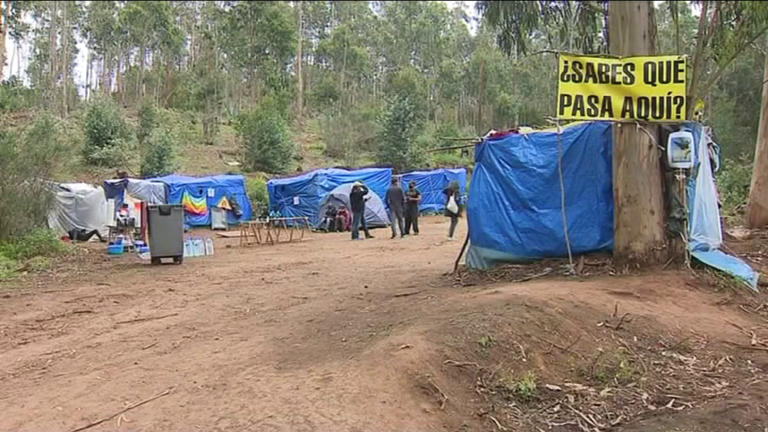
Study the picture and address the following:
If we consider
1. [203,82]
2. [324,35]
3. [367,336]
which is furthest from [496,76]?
[367,336]

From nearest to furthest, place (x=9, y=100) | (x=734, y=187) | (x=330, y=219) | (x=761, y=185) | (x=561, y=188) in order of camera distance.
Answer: (x=561, y=188) → (x=761, y=185) → (x=734, y=187) → (x=330, y=219) → (x=9, y=100)

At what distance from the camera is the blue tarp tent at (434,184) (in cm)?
2844

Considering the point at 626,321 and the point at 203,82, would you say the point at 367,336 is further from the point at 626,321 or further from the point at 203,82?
the point at 203,82

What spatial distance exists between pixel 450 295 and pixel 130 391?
3.98m

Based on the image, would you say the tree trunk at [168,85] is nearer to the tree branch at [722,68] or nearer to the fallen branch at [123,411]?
the tree branch at [722,68]

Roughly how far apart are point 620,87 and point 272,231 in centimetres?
1558

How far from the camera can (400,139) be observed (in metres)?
35.6

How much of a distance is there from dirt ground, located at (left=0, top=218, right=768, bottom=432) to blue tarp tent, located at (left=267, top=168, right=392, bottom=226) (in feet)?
48.7

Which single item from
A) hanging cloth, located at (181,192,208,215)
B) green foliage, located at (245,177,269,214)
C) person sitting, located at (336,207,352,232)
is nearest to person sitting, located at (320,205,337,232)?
person sitting, located at (336,207,352,232)

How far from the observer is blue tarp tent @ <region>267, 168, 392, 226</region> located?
24.1m

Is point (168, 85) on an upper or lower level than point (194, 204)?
upper

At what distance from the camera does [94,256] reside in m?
15.6

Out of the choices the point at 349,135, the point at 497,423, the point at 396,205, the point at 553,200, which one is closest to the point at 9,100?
the point at 396,205

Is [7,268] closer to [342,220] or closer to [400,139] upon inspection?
[342,220]
